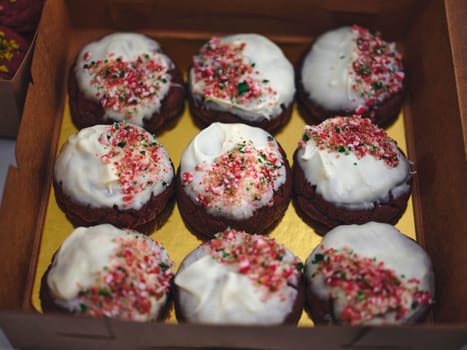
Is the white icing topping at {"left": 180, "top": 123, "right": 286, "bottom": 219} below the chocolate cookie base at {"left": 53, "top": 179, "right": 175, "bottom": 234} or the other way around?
the other way around

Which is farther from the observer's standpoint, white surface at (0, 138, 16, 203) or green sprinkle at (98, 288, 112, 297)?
white surface at (0, 138, 16, 203)

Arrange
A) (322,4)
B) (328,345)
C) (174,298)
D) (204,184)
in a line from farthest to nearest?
1. (322,4)
2. (204,184)
3. (174,298)
4. (328,345)

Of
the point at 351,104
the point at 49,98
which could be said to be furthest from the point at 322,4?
the point at 49,98

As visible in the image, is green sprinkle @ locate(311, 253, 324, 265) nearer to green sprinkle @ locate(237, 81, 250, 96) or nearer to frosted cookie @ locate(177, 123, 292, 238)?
frosted cookie @ locate(177, 123, 292, 238)

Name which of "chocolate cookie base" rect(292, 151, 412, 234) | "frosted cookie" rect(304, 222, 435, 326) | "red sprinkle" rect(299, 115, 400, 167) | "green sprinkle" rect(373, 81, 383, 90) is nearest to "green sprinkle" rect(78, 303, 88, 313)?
"frosted cookie" rect(304, 222, 435, 326)

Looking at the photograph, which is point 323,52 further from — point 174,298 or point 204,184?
point 174,298

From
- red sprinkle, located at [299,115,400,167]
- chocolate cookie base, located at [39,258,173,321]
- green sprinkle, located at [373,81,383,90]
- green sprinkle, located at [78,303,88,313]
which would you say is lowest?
chocolate cookie base, located at [39,258,173,321]
